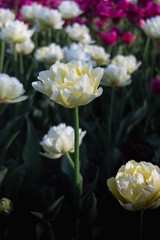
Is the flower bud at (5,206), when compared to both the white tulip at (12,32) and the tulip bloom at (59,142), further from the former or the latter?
the white tulip at (12,32)

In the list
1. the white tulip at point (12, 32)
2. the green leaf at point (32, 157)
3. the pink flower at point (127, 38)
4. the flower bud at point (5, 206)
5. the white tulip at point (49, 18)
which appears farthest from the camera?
the pink flower at point (127, 38)

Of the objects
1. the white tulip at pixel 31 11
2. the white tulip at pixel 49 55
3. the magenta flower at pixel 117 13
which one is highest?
the white tulip at pixel 31 11

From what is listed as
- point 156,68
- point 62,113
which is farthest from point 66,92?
point 156,68

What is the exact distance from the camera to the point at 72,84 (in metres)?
0.85

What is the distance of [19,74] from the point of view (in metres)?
A: 2.21

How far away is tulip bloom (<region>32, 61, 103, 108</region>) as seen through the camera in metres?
0.83

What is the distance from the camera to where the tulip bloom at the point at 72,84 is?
2.73ft

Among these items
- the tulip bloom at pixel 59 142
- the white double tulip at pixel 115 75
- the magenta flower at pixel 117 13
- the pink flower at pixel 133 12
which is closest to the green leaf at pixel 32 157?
the tulip bloom at pixel 59 142

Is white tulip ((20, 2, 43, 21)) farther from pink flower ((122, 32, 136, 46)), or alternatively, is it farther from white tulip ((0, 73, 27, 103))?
white tulip ((0, 73, 27, 103))

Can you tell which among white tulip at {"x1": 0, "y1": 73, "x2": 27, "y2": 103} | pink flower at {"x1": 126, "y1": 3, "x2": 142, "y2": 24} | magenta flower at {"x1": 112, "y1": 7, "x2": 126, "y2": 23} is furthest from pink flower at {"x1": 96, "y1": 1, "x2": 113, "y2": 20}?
white tulip at {"x1": 0, "y1": 73, "x2": 27, "y2": 103}

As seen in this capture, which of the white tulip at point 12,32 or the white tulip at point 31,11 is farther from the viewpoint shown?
the white tulip at point 31,11

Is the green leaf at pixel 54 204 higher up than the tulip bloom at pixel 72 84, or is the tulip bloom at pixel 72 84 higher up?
the tulip bloom at pixel 72 84

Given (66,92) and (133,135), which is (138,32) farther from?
(66,92)

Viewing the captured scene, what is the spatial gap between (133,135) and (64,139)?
125 cm
